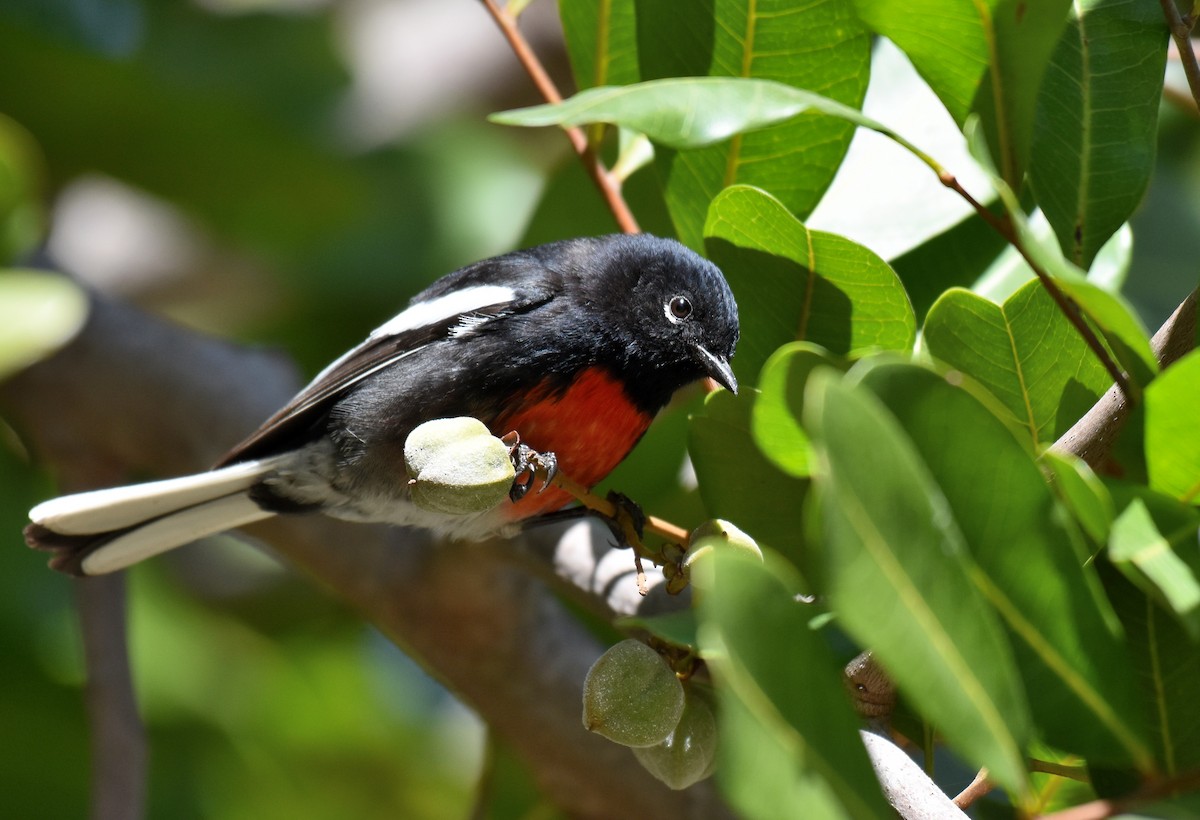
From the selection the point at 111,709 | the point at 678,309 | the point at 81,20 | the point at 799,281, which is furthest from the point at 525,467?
the point at 81,20

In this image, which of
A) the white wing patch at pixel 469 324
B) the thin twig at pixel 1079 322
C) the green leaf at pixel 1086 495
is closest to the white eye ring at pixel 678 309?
the white wing patch at pixel 469 324

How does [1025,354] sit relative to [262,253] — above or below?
above

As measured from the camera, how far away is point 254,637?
445 centimetres

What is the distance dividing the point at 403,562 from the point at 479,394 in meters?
0.61

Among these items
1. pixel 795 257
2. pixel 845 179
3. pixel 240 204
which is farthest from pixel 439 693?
pixel 795 257

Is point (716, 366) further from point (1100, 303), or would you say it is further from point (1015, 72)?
point (1100, 303)

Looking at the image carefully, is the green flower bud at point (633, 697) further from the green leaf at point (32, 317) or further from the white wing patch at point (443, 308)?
the green leaf at point (32, 317)

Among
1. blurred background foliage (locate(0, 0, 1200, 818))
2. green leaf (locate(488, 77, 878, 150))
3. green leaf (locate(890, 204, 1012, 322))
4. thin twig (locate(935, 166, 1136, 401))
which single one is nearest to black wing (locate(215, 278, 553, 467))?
blurred background foliage (locate(0, 0, 1200, 818))

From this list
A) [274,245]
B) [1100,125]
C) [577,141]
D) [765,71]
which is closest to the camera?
[1100,125]

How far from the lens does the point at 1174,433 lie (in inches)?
50.3

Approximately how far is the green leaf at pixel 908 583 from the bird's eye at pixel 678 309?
66.4 inches

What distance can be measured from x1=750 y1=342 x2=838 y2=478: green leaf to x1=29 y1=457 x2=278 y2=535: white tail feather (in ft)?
6.04

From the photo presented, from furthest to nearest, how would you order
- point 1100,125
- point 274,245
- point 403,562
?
point 274,245
point 403,562
point 1100,125

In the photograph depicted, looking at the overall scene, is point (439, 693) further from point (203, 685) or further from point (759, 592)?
point (759, 592)
